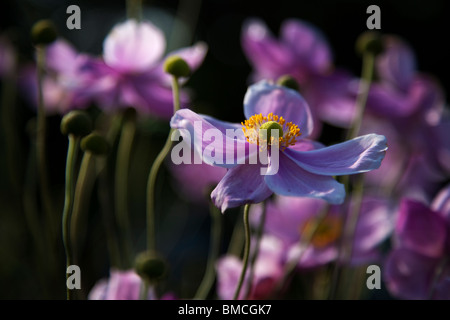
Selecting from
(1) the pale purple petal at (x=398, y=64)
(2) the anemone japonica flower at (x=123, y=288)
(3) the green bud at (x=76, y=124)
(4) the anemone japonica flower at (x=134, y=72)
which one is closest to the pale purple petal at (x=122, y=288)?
(2) the anemone japonica flower at (x=123, y=288)

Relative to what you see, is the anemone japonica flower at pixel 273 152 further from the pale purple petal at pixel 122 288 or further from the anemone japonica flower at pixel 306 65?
the anemone japonica flower at pixel 306 65

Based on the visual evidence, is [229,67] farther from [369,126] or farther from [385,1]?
[369,126]

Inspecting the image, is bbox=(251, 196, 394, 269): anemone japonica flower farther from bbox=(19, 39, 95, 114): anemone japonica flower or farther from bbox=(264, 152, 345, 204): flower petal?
bbox=(19, 39, 95, 114): anemone japonica flower

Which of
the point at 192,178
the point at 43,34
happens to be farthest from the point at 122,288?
the point at 192,178

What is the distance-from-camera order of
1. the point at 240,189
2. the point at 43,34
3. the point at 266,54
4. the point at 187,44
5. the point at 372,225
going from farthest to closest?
the point at 187,44 < the point at 266,54 < the point at 372,225 < the point at 43,34 < the point at 240,189

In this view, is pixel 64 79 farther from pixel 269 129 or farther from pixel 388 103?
pixel 388 103

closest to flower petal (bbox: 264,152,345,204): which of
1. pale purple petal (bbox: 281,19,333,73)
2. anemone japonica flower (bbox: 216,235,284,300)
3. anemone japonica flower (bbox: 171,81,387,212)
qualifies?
anemone japonica flower (bbox: 171,81,387,212)
